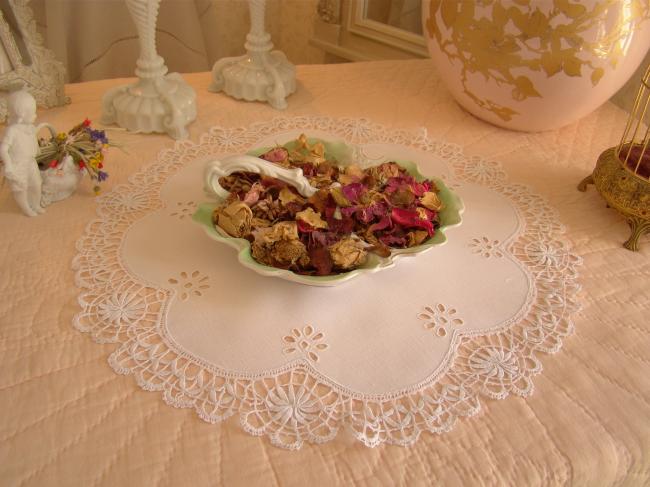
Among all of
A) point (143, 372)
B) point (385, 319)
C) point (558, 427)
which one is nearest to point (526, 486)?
point (558, 427)

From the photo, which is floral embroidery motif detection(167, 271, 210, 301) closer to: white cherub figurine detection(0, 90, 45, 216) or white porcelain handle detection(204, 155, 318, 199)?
white porcelain handle detection(204, 155, 318, 199)

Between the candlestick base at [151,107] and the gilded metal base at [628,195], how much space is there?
0.59m

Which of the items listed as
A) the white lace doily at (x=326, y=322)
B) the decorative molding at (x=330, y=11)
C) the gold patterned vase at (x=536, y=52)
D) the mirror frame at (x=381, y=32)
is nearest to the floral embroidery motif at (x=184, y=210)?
the white lace doily at (x=326, y=322)

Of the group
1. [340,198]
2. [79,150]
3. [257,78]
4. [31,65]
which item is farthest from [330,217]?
[31,65]

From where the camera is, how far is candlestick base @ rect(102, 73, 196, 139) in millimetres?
778

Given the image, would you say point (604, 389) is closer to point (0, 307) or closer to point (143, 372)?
point (143, 372)

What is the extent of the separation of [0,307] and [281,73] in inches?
23.4

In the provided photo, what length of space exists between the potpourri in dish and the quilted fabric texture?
0.16 m

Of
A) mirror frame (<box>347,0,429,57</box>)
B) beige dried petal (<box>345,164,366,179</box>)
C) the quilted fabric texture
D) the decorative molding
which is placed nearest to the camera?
the quilted fabric texture

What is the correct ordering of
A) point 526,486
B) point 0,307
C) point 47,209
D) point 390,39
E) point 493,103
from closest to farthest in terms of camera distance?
1. point 526,486
2. point 0,307
3. point 47,209
4. point 493,103
5. point 390,39

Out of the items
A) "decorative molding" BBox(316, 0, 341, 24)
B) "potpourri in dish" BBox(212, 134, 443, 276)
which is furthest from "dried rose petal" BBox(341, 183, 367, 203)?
"decorative molding" BBox(316, 0, 341, 24)

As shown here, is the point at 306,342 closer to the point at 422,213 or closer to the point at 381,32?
the point at 422,213

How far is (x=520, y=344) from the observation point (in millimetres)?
483

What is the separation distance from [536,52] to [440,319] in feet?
1.41
